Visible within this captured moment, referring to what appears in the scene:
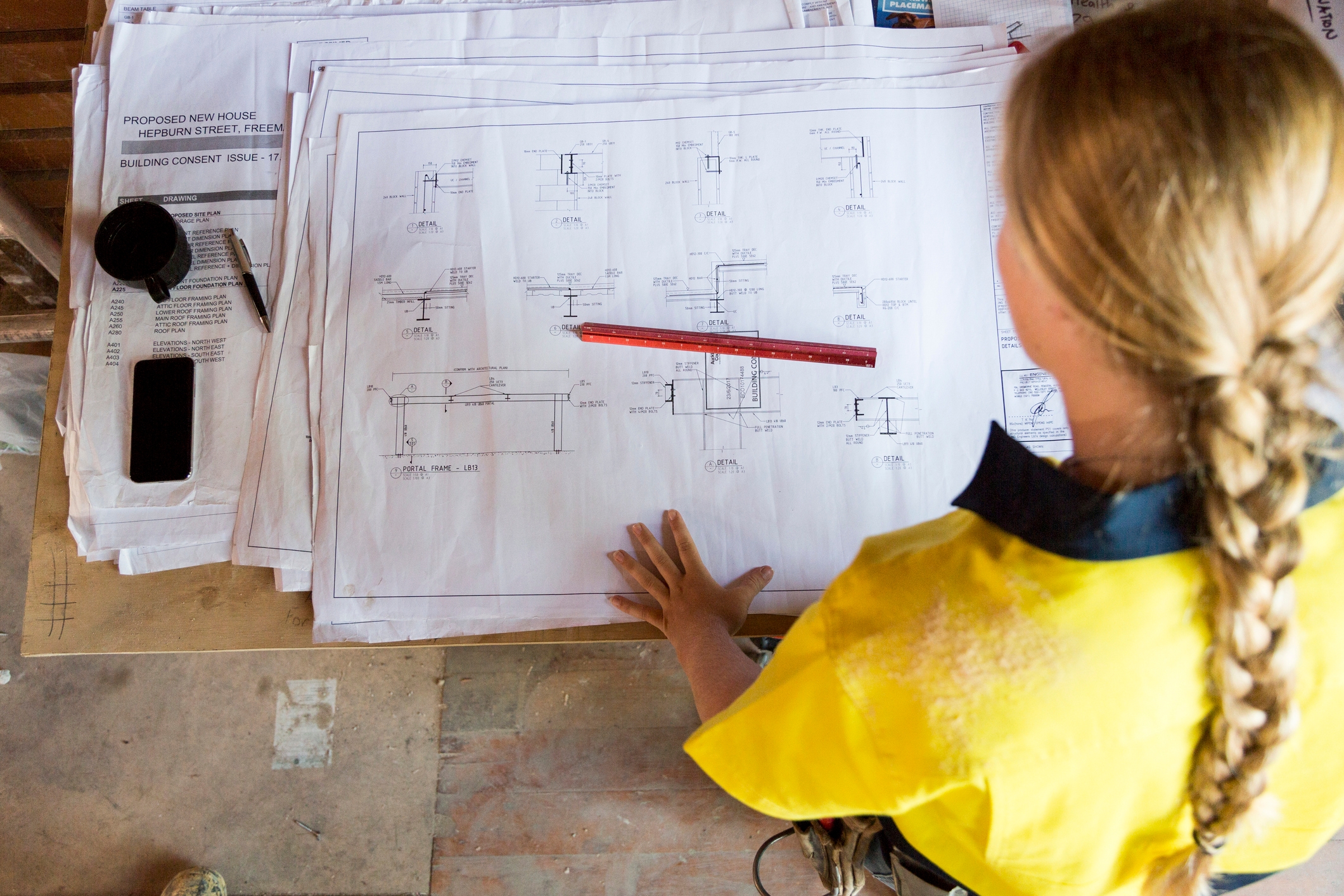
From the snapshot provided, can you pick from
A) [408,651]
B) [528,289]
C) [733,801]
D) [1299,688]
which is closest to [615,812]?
[733,801]

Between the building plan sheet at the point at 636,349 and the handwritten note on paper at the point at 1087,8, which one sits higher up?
the handwritten note on paper at the point at 1087,8

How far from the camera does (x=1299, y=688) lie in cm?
42

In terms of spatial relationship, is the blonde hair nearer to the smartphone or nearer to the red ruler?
the red ruler

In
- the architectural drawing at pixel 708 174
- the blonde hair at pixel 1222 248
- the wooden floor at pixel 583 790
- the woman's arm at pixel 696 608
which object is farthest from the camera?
the wooden floor at pixel 583 790

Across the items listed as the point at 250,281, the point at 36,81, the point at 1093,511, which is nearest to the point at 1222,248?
the point at 1093,511

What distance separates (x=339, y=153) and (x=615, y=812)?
3.34 ft

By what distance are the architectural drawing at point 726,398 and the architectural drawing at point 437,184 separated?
32 cm

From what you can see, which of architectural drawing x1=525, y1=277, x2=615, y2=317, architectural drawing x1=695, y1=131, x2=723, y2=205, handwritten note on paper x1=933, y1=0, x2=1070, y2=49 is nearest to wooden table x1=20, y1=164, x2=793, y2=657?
architectural drawing x1=525, y1=277, x2=615, y2=317

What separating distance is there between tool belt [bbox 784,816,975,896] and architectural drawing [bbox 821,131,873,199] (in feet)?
2.15

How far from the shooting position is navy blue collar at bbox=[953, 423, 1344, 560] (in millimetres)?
377

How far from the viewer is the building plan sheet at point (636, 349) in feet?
2.36

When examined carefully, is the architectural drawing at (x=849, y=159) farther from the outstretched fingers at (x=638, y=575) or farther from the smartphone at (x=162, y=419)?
the smartphone at (x=162, y=419)

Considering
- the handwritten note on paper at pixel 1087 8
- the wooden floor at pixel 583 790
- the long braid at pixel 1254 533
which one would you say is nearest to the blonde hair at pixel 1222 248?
the long braid at pixel 1254 533

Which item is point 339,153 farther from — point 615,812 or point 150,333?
point 615,812
